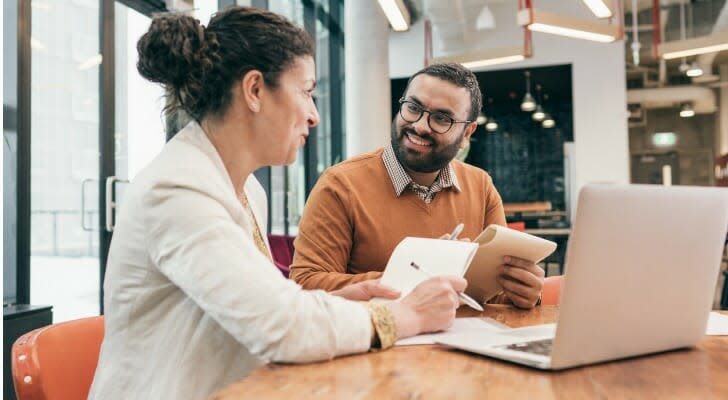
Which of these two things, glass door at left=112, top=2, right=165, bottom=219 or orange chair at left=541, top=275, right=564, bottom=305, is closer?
orange chair at left=541, top=275, right=564, bottom=305

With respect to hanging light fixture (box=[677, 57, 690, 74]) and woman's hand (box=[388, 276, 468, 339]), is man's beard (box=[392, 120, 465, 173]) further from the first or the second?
hanging light fixture (box=[677, 57, 690, 74])

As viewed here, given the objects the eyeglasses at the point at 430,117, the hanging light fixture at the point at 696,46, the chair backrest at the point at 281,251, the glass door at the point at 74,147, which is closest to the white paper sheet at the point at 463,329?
the eyeglasses at the point at 430,117

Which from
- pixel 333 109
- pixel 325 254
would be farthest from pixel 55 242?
pixel 333 109

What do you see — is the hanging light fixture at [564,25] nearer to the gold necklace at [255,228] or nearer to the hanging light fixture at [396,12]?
the hanging light fixture at [396,12]

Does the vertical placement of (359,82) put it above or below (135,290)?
above

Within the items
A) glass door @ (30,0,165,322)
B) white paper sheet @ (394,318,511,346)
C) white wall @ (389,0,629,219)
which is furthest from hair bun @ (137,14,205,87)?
white wall @ (389,0,629,219)

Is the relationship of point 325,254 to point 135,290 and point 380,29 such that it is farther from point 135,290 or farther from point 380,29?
point 380,29

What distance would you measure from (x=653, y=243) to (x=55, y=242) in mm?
3410

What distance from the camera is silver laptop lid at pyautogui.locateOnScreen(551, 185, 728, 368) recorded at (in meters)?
0.90

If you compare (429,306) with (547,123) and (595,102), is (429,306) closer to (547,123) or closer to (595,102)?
(595,102)

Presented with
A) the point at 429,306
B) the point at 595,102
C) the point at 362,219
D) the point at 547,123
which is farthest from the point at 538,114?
the point at 429,306

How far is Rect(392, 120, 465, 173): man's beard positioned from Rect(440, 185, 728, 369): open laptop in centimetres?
107

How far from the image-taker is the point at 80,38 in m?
3.76

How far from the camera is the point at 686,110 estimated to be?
12.7 meters
